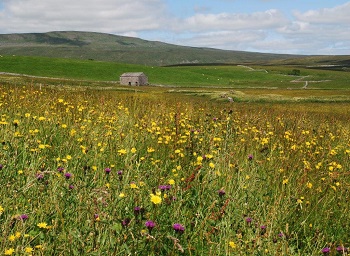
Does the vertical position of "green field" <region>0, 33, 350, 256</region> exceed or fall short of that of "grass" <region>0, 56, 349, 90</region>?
it falls short

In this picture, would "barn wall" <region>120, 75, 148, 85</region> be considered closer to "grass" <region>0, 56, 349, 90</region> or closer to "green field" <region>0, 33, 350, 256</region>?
"grass" <region>0, 56, 349, 90</region>

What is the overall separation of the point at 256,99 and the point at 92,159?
3950 centimetres

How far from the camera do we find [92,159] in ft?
17.6

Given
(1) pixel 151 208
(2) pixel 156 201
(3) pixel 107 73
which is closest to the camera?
(2) pixel 156 201

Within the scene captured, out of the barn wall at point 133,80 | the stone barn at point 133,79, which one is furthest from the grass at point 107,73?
the stone barn at point 133,79

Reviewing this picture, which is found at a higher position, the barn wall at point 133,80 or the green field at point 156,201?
the barn wall at point 133,80

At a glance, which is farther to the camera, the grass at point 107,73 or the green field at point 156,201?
the grass at point 107,73

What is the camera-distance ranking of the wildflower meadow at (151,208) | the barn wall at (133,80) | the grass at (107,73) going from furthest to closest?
1. the grass at (107,73)
2. the barn wall at (133,80)
3. the wildflower meadow at (151,208)

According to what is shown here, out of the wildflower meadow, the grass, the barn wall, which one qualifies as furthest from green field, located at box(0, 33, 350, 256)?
the grass

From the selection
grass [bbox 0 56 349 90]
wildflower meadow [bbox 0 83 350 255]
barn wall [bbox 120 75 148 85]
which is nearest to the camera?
wildflower meadow [bbox 0 83 350 255]

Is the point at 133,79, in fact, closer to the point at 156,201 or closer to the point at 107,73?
the point at 107,73

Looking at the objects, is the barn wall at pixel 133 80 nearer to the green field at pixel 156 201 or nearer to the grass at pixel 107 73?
the grass at pixel 107 73

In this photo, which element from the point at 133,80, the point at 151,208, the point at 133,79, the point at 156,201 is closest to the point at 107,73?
the point at 133,79

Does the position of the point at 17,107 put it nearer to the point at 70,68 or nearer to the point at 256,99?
the point at 256,99
